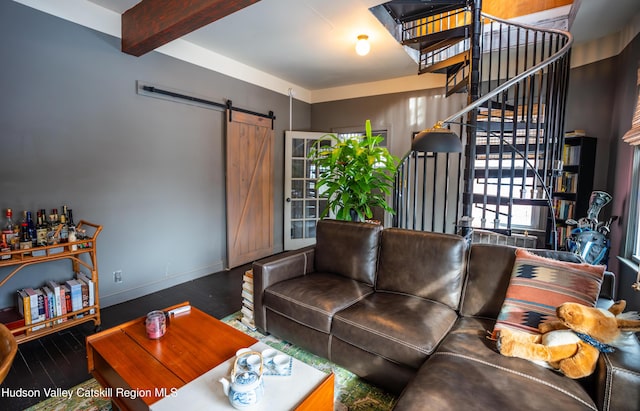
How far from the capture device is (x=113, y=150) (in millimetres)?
3012

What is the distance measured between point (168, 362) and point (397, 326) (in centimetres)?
122

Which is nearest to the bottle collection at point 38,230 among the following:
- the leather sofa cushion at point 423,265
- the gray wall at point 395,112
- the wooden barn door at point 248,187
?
the wooden barn door at point 248,187

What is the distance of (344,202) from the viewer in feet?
10.1

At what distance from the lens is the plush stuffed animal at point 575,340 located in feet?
4.24

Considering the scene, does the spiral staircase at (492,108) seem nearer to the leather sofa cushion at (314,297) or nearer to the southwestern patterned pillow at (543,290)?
the southwestern patterned pillow at (543,290)

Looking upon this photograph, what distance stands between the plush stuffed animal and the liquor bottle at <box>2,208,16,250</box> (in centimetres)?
326

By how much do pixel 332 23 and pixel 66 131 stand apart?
2.64 m

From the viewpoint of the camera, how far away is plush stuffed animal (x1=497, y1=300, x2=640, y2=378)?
4.24 ft

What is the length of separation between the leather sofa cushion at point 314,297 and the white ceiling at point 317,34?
2405 millimetres

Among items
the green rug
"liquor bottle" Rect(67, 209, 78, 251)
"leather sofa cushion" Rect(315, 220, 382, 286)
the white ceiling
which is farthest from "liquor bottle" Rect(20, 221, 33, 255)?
"leather sofa cushion" Rect(315, 220, 382, 286)

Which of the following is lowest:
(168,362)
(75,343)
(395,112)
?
(75,343)

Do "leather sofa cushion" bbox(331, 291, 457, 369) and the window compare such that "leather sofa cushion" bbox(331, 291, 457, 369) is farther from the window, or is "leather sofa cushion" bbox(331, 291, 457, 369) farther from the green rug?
the window

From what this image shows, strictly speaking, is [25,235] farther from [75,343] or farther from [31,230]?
[75,343]

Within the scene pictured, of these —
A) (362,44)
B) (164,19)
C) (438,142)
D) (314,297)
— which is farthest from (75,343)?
(362,44)
